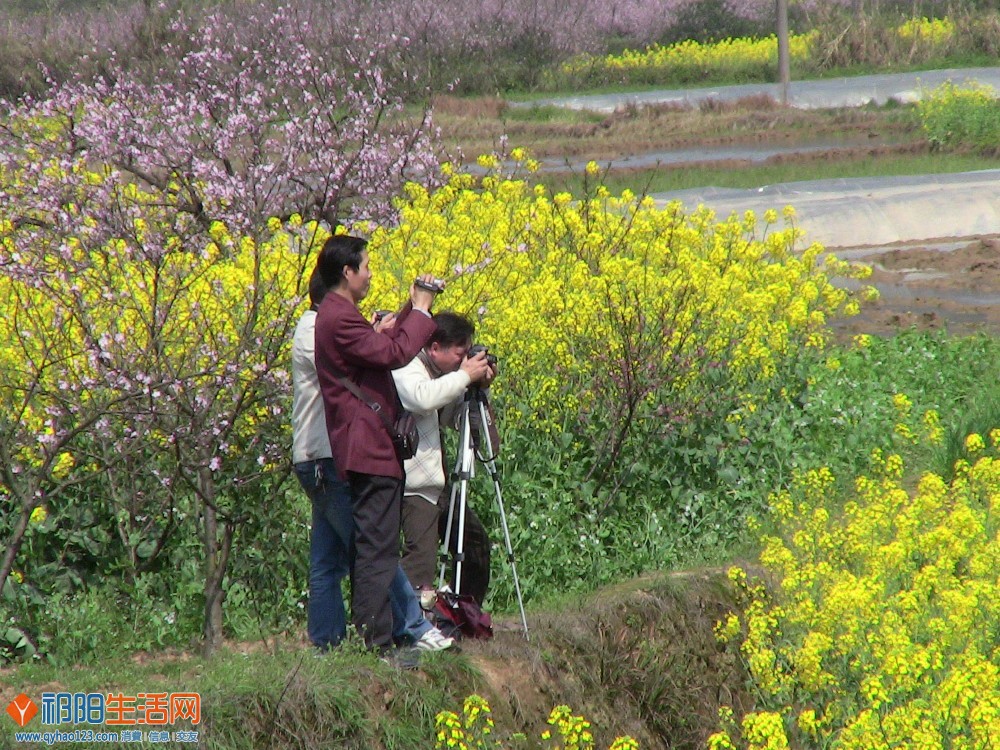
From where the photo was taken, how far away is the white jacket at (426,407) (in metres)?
5.55

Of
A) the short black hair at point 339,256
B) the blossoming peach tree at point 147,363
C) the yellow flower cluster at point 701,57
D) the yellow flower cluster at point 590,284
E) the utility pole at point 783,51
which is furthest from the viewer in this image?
the yellow flower cluster at point 701,57

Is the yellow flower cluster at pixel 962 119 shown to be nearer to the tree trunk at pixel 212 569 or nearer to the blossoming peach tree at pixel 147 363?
the blossoming peach tree at pixel 147 363

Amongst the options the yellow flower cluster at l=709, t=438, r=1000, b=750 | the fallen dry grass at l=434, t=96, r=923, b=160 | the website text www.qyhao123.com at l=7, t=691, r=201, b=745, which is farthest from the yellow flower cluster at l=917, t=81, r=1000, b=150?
the website text www.qyhao123.com at l=7, t=691, r=201, b=745

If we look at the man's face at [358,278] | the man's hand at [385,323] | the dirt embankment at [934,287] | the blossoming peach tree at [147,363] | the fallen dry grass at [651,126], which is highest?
the man's face at [358,278]

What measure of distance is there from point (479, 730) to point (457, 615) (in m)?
0.49

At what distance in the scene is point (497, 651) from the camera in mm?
6090

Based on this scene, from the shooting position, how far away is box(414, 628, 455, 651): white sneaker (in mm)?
5711

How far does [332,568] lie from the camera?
5672 millimetres

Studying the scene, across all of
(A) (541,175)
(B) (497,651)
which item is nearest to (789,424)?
(B) (497,651)

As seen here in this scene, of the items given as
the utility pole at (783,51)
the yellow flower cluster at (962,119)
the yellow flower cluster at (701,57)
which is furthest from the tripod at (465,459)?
the yellow flower cluster at (701,57)

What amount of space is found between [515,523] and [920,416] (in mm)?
3364

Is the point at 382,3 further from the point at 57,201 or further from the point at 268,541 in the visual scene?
the point at 268,541

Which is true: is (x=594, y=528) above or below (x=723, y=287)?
below

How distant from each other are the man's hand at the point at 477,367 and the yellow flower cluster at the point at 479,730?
4.06 feet
